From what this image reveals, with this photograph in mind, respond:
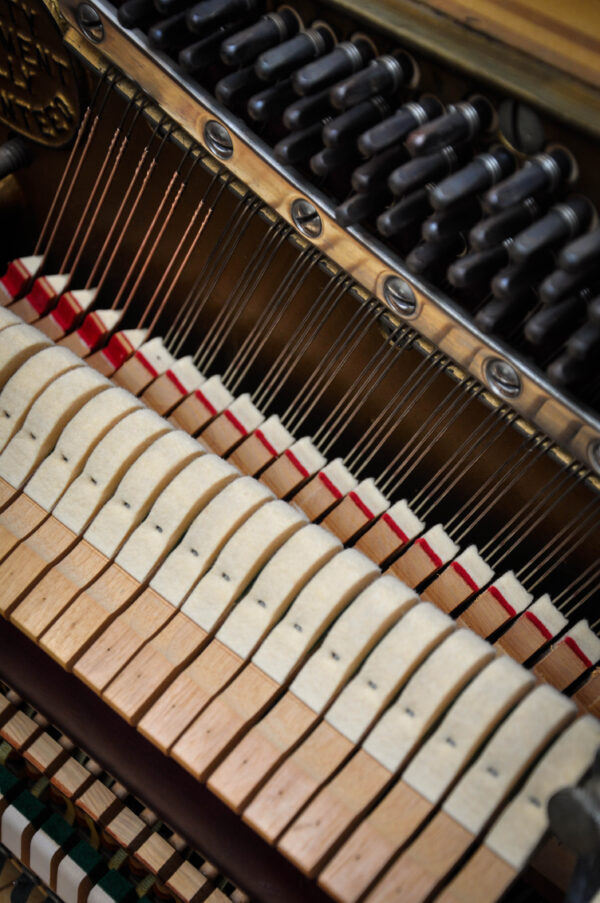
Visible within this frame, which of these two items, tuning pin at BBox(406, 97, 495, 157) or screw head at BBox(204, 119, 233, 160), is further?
screw head at BBox(204, 119, 233, 160)

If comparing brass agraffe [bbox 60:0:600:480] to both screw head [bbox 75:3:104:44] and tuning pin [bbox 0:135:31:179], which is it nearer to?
screw head [bbox 75:3:104:44]

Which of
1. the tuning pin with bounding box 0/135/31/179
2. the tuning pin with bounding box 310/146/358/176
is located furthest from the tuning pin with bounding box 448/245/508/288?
the tuning pin with bounding box 0/135/31/179

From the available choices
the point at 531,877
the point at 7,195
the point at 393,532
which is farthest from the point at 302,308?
the point at 531,877

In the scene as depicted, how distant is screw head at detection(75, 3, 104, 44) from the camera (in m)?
2.30

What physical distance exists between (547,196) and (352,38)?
0.53m

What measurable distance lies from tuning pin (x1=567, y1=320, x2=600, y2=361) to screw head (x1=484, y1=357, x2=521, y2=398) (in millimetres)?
199

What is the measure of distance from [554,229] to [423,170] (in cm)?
27

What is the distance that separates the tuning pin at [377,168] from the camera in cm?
193

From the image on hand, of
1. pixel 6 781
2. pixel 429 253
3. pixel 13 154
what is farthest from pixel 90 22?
pixel 6 781

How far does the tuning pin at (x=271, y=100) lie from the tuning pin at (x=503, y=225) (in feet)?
1.71

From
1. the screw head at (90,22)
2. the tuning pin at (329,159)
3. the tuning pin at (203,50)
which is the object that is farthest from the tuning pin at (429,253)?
the screw head at (90,22)

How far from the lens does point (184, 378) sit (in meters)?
2.53

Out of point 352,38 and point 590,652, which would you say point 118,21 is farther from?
point 590,652

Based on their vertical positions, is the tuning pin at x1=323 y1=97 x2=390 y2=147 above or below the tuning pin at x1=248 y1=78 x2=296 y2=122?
above
